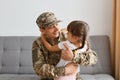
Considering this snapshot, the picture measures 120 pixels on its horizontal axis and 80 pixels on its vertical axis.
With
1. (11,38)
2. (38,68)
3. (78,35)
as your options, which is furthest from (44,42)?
(11,38)

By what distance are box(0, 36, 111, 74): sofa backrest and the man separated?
849 millimetres

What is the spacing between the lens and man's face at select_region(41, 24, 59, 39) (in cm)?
179

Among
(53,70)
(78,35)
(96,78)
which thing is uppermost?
(78,35)

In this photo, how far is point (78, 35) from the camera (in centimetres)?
160

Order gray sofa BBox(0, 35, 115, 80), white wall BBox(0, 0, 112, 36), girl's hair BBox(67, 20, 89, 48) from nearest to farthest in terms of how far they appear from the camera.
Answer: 1. girl's hair BBox(67, 20, 89, 48)
2. gray sofa BBox(0, 35, 115, 80)
3. white wall BBox(0, 0, 112, 36)

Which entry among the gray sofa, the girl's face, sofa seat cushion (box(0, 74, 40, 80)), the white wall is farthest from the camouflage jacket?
the white wall

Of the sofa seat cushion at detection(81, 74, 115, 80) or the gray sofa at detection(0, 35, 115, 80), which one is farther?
the gray sofa at detection(0, 35, 115, 80)

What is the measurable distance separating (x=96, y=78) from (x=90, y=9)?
2.88 ft

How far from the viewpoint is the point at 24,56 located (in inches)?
106

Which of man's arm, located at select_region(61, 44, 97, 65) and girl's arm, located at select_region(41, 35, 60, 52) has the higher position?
girl's arm, located at select_region(41, 35, 60, 52)

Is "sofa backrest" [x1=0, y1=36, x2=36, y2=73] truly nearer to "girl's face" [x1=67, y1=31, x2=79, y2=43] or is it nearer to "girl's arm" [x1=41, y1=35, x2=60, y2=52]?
"girl's arm" [x1=41, y1=35, x2=60, y2=52]

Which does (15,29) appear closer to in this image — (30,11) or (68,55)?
(30,11)

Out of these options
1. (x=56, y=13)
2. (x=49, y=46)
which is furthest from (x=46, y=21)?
(x=56, y=13)

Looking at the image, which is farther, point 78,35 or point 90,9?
point 90,9
